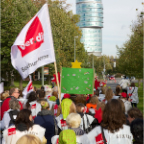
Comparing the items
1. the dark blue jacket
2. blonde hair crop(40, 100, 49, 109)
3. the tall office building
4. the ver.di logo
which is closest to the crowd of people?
the dark blue jacket

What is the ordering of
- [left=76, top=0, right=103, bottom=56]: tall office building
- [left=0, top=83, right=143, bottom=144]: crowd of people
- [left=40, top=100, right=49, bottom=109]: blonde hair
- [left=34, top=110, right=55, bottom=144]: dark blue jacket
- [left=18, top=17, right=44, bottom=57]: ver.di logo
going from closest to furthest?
[left=0, top=83, right=143, bottom=144]: crowd of people, [left=34, top=110, right=55, bottom=144]: dark blue jacket, [left=40, top=100, right=49, bottom=109]: blonde hair, [left=18, top=17, right=44, bottom=57]: ver.di logo, [left=76, top=0, right=103, bottom=56]: tall office building

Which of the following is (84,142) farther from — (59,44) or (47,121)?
(59,44)

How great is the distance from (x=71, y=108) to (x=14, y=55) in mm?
2266

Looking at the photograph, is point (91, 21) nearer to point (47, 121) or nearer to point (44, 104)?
point (44, 104)

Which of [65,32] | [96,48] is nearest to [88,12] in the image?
[96,48]

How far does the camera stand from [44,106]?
6.43 metres

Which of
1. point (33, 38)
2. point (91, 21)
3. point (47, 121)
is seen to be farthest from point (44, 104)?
point (91, 21)

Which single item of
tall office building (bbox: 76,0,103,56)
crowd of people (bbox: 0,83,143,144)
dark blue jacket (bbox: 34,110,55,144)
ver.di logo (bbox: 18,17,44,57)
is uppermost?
tall office building (bbox: 76,0,103,56)

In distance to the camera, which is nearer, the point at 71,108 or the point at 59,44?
the point at 71,108

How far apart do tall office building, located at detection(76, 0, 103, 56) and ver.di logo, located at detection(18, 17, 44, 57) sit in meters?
179

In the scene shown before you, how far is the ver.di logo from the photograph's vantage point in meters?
6.89

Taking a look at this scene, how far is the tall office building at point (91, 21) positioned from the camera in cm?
18512

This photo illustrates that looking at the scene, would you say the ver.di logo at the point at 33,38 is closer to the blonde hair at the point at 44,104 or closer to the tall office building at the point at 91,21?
the blonde hair at the point at 44,104

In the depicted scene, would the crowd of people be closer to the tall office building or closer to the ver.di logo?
the ver.di logo
